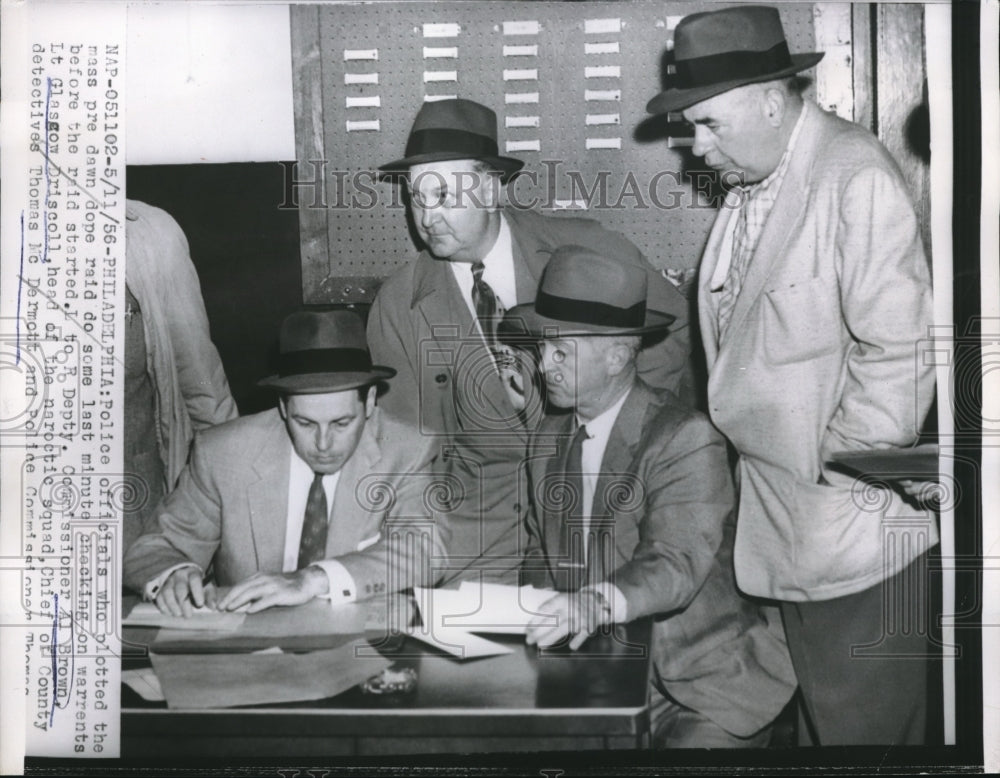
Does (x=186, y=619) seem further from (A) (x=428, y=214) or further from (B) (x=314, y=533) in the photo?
(A) (x=428, y=214)

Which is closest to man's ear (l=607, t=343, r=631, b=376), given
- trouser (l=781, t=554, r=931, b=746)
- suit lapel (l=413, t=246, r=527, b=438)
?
suit lapel (l=413, t=246, r=527, b=438)

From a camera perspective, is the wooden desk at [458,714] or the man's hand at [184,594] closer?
the wooden desk at [458,714]

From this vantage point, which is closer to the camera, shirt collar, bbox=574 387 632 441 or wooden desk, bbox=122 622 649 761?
wooden desk, bbox=122 622 649 761

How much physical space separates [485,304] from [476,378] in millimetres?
174

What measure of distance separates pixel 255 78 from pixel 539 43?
66cm

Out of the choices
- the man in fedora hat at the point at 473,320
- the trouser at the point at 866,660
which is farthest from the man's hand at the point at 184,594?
the trouser at the point at 866,660

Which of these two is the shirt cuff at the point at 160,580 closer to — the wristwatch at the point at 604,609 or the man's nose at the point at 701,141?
the wristwatch at the point at 604,609

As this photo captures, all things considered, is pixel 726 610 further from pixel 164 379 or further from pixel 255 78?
pixel 255 78

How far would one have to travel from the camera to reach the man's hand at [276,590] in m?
2.58

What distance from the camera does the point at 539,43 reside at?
8.63 ft

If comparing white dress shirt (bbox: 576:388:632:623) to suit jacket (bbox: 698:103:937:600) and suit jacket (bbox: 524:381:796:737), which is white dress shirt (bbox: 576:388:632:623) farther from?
suit jacket (bbox: 698:103:937:600)

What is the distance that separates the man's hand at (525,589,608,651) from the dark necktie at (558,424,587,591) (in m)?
0.03

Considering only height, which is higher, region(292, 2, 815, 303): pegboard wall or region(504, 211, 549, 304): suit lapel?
region(292, 2, 815, 303): pegboard wall

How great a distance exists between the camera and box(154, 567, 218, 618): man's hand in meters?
2.58
